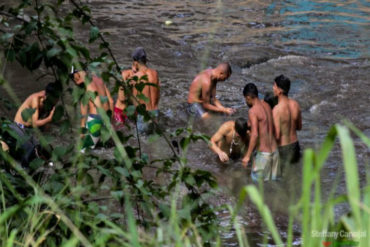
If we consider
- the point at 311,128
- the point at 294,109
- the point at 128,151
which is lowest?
the point at 311,128

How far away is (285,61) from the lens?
12906mm

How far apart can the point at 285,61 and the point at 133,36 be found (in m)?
3.37

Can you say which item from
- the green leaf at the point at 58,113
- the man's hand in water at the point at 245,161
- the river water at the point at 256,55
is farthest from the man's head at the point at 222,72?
the green leaf at the point at 58,113

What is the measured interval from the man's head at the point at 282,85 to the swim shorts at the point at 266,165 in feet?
2.50

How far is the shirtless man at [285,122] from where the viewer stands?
311 inches

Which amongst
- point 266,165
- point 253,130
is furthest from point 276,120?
point 266,165

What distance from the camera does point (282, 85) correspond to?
7.89 m

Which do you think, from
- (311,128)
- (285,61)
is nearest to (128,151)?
(311,128)

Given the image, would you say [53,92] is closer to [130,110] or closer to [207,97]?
[130,110]

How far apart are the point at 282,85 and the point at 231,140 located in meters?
0.98

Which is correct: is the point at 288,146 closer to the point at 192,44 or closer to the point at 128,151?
the point at 128,151

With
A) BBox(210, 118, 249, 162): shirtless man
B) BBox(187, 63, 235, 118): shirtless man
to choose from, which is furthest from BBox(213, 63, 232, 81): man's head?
BBox(210, 118, 249, 162): shirtless man

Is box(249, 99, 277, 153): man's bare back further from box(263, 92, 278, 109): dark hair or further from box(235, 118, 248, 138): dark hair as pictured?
box(263, 92, 278, 109): dark hair

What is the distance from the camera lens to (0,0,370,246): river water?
8.50 m
